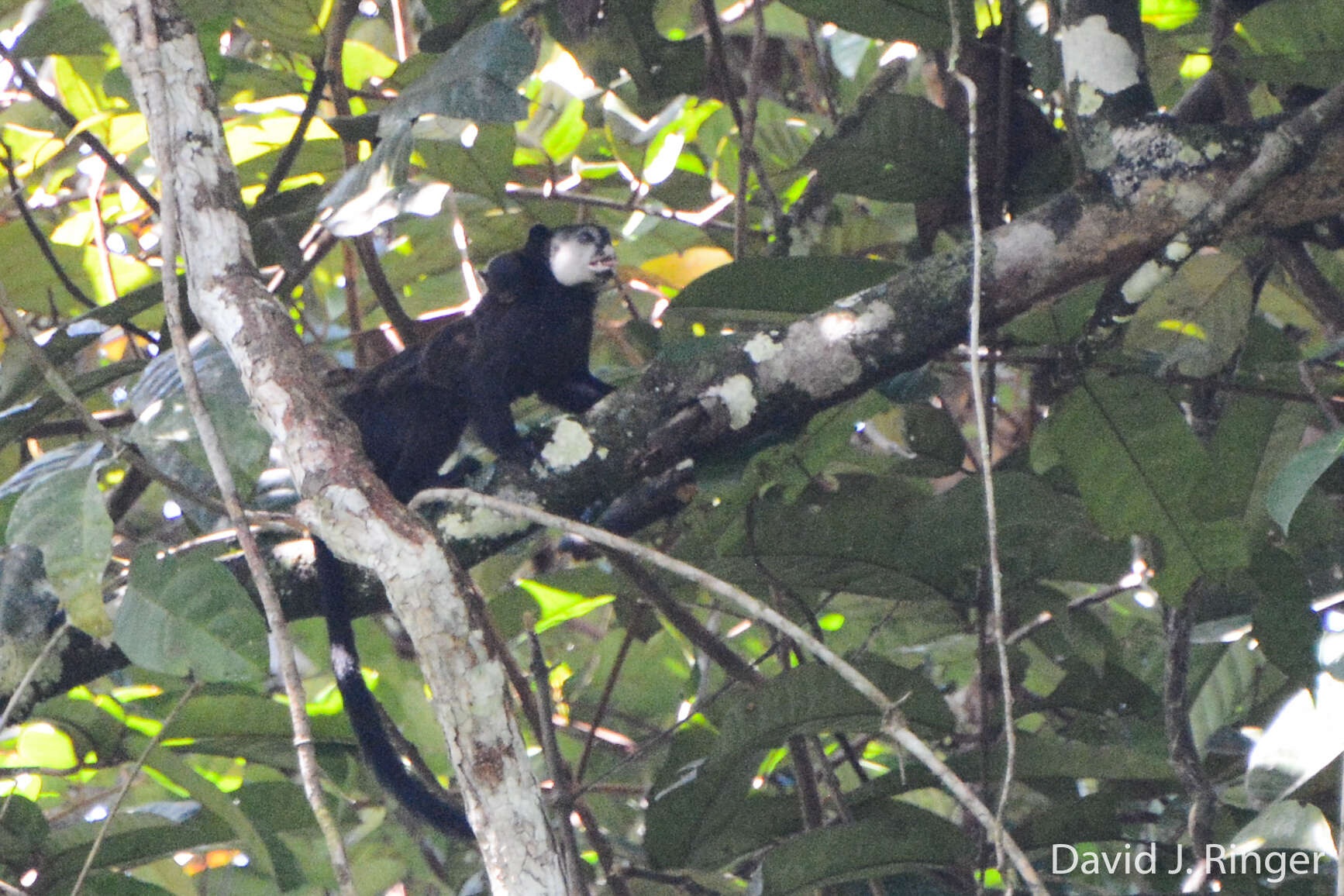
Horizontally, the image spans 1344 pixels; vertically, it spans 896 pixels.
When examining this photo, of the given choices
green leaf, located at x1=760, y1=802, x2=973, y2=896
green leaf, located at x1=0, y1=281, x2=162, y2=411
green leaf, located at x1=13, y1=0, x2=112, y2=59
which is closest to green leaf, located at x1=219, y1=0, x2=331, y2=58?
green leaf, located at x1=13, y1=0, x2=112, y2=59

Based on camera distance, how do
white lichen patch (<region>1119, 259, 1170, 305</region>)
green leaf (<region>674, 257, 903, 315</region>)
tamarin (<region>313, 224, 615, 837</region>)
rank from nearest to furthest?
white lichen patch (<region>1119, 259, 1170, 305</region>)
green leaf (<region>674, 257, 903, 315</region>)
tamarin (<region>313, 224, 615, 837</region>)

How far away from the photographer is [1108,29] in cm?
216

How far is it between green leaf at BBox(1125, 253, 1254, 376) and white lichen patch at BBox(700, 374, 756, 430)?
0.71m

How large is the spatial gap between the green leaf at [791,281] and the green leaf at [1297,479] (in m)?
0.93

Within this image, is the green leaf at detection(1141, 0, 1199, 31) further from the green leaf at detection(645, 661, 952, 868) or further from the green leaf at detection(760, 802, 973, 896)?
the green leaf at detection(760, 802, 973, 896)

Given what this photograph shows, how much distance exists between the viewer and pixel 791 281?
2324 millimetres

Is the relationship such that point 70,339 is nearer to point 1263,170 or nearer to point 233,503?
point 233,503

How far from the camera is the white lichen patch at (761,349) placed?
2.04 metres

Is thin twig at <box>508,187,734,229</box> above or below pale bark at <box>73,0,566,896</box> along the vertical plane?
above

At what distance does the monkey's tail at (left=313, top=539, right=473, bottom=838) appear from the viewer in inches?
81.9

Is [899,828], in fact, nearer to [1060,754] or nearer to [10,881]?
[1060,754]

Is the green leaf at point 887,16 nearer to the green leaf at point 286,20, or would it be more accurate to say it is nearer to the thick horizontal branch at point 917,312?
the thick horizontal branch at point 917,312

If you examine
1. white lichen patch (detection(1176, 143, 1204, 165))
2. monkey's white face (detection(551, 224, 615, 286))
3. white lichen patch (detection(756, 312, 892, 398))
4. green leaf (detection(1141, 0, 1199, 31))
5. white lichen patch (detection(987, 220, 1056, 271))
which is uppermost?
green leaf (detection(1141, 0, 1199, 31))

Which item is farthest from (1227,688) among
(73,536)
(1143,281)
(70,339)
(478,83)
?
(70,339)
